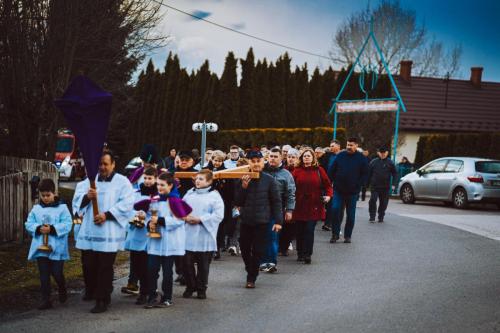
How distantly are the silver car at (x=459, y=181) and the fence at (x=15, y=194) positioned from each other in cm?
1469

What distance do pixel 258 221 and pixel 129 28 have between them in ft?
26.1

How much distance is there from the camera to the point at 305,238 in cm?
1195

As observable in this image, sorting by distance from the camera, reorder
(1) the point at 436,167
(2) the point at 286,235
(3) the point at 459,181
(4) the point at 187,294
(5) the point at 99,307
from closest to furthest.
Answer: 1. (5) the point at 99,307
2. (4) the point at 187,294
3. (2) the point at 286,235
4. (3) the point at 459,181
5. (1) the point at 436,167

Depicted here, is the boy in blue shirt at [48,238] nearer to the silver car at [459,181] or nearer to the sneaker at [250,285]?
the sneaker at [250,285]

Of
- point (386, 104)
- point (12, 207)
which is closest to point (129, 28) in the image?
point (12, 207)

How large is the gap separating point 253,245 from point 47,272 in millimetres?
2816

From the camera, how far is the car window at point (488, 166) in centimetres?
2356

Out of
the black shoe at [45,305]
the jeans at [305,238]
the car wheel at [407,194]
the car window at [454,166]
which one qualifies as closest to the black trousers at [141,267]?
the black shoe at [45,305]

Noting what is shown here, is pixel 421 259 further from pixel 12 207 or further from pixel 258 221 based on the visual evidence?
pixel 12 207

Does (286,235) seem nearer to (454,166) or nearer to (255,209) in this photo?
(255,209)

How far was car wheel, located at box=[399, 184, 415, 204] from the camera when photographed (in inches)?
1046

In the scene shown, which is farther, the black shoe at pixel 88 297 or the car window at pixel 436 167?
the car window at pixel 436 167

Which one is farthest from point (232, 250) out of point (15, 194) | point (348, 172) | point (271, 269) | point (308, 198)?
point (15, 194)

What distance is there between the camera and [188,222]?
28.2 feet
